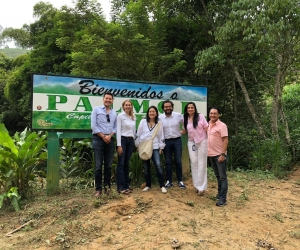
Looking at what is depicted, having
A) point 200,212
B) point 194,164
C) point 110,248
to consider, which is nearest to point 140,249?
point 110,248

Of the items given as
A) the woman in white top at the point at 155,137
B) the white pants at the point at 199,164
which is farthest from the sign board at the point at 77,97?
the white pants at the point at 199,164

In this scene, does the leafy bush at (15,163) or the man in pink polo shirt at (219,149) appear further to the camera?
the leafy bush at (15,163)

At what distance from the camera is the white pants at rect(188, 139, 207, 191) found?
16.4 feet

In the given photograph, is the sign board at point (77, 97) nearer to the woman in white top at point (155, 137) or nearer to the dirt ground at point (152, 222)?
the woman in white top at point (155, 137)

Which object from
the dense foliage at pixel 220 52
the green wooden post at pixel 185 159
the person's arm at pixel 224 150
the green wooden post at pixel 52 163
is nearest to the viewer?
the person's arm at pixel 224 150

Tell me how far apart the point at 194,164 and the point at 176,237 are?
171cm

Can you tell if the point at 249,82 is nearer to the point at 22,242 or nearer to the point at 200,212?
the point at 200,212

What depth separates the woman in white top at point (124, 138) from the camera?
4.76 metres

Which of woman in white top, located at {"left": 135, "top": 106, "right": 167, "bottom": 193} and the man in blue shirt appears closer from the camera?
the man in blue shirt

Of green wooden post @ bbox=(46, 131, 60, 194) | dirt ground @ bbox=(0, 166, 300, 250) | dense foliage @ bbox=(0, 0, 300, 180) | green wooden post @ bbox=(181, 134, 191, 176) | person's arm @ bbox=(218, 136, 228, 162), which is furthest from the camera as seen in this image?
dense foliage @ bbox=(0, 0, 300, 180)

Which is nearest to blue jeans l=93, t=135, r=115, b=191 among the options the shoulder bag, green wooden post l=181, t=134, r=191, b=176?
the shoulder bag

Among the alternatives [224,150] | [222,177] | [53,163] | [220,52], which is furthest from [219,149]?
[220,52]

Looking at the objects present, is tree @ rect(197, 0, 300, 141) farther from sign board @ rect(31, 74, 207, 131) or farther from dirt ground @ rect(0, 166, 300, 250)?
dirt ground @ rect(0, 166, 300, 250)

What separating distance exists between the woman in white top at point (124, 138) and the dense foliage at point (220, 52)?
3.26 m
